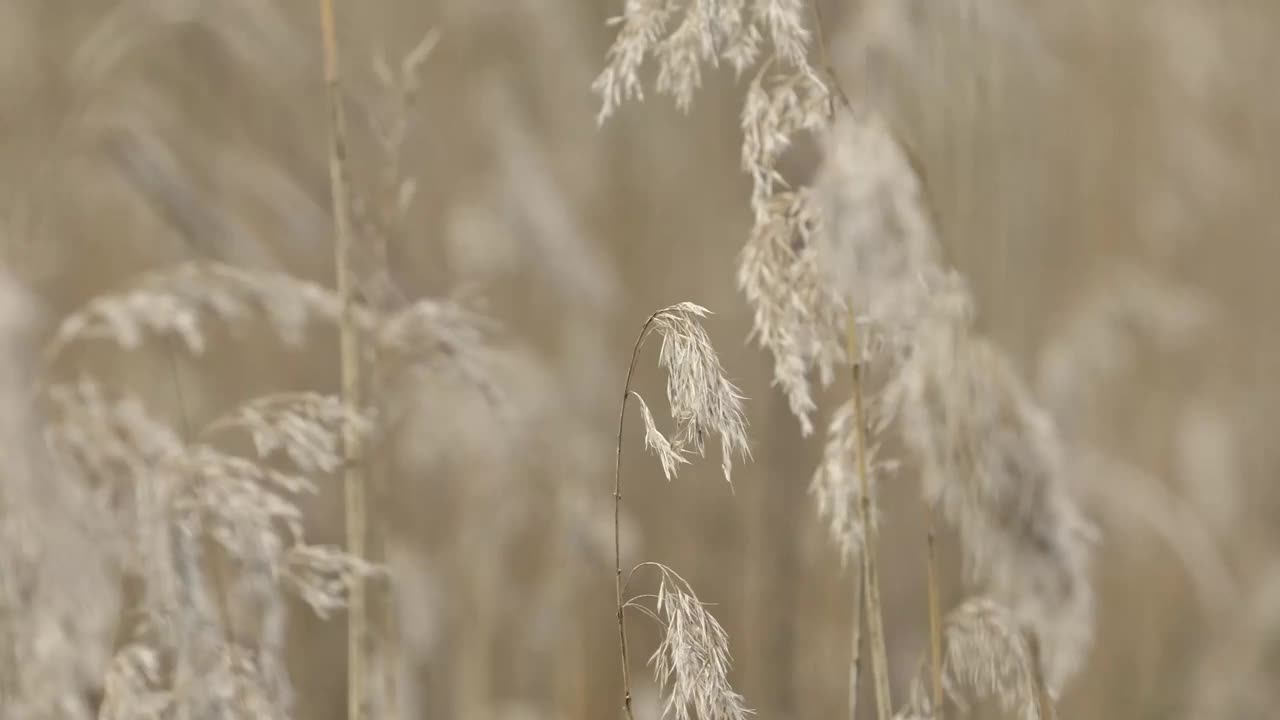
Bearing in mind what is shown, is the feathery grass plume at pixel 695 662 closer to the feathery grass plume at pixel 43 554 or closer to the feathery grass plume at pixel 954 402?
the feathery grass plume at pixel 954 402

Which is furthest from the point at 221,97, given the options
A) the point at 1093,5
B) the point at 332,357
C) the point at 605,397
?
the point at 1093,5

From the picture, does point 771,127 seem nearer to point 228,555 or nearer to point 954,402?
point 954,402

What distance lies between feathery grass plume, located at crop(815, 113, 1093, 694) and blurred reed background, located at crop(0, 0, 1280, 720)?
0.74ft

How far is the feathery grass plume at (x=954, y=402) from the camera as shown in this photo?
69 centimetres

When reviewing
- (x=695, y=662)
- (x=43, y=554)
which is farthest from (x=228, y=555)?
(x=695, y=662)

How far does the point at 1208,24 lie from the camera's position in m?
2.18

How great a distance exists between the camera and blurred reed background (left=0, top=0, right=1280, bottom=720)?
4.12 feet

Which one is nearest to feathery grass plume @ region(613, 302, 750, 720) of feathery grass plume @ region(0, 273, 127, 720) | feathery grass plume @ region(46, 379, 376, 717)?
feathery grass plume @ region(46, 379, 376, 717)

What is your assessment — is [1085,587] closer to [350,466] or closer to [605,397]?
[350,466]

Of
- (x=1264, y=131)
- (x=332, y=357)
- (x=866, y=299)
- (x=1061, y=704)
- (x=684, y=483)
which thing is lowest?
(x=1061, y=704)

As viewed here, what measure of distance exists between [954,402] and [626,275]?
1.46 m

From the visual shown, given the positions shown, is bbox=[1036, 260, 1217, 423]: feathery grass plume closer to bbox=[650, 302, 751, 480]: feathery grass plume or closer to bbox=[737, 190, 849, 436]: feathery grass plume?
bbox=[737, 190, 849, 436]: feathery grass plume

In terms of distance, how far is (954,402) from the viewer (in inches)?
29.5

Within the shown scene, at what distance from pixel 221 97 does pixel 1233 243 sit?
2463mm
